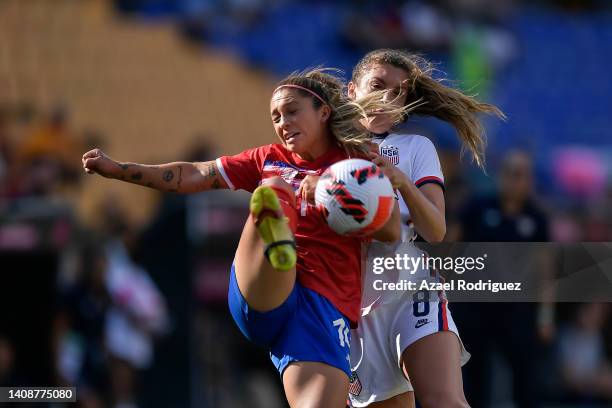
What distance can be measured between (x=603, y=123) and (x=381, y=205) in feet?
51.7

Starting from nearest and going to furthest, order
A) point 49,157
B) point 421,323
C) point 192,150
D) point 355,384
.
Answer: point 421,323, point 355,384, point 49,157, point 192,150

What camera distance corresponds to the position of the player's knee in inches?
180

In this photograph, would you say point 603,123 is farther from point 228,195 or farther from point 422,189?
point 422,189

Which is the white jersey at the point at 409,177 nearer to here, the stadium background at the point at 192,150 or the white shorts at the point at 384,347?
the white shorts at the point at 384,347

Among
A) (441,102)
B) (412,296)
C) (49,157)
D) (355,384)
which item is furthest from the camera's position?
(49,157)

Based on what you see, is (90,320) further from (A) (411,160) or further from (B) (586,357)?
(A) (411,160)

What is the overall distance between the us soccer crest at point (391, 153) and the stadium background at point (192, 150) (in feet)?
8.36

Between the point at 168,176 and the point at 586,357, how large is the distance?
6.78m

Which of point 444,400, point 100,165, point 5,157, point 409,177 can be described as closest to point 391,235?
point 409,177

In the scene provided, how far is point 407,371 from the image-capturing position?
4801mm

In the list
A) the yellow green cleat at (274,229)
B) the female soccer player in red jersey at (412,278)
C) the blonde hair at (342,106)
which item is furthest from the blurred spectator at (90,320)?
the yellow green cleat at (274,229)

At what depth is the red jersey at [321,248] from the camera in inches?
180

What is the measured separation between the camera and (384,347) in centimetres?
495

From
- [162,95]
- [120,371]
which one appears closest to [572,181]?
[162,95]
